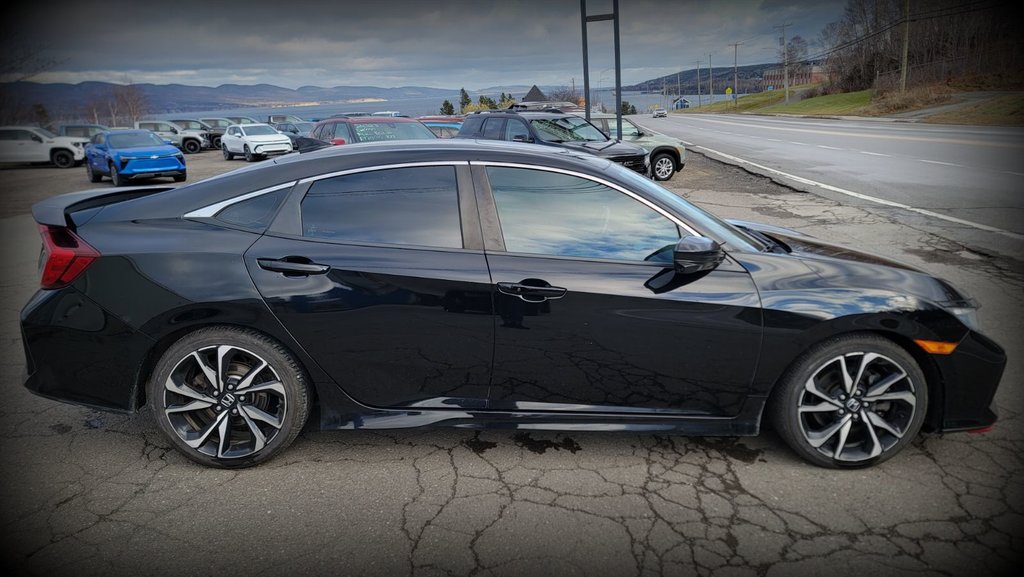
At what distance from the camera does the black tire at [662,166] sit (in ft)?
50.6

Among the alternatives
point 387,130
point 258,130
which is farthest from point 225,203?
point 258,130

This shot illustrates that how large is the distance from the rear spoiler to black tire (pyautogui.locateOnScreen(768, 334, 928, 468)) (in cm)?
346

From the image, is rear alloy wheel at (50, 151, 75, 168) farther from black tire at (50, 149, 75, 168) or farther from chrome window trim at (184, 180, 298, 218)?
chrome window trim at (184, 180, 298, 218)

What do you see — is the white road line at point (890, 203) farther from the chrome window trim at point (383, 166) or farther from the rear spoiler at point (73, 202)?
the rear spoiler at point (73, 202)

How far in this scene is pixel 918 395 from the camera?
2.99m

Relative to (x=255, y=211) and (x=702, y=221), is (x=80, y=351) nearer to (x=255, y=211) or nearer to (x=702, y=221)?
(x=255, y=211)

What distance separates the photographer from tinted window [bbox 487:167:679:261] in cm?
303

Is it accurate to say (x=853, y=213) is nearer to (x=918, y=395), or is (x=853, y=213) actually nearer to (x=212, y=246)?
(x=918, y=395)

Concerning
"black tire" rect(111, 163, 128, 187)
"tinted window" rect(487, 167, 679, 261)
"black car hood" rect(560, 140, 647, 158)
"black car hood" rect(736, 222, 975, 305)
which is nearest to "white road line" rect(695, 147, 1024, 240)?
"black car hood" rect(560, 140, 647, 158)

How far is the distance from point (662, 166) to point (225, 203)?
538 inches

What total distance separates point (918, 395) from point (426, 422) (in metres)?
2.36

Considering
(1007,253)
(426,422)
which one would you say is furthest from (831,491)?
(1007,253)

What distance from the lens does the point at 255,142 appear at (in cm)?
2712

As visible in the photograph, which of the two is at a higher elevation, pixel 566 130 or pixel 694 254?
pixel 566 130
